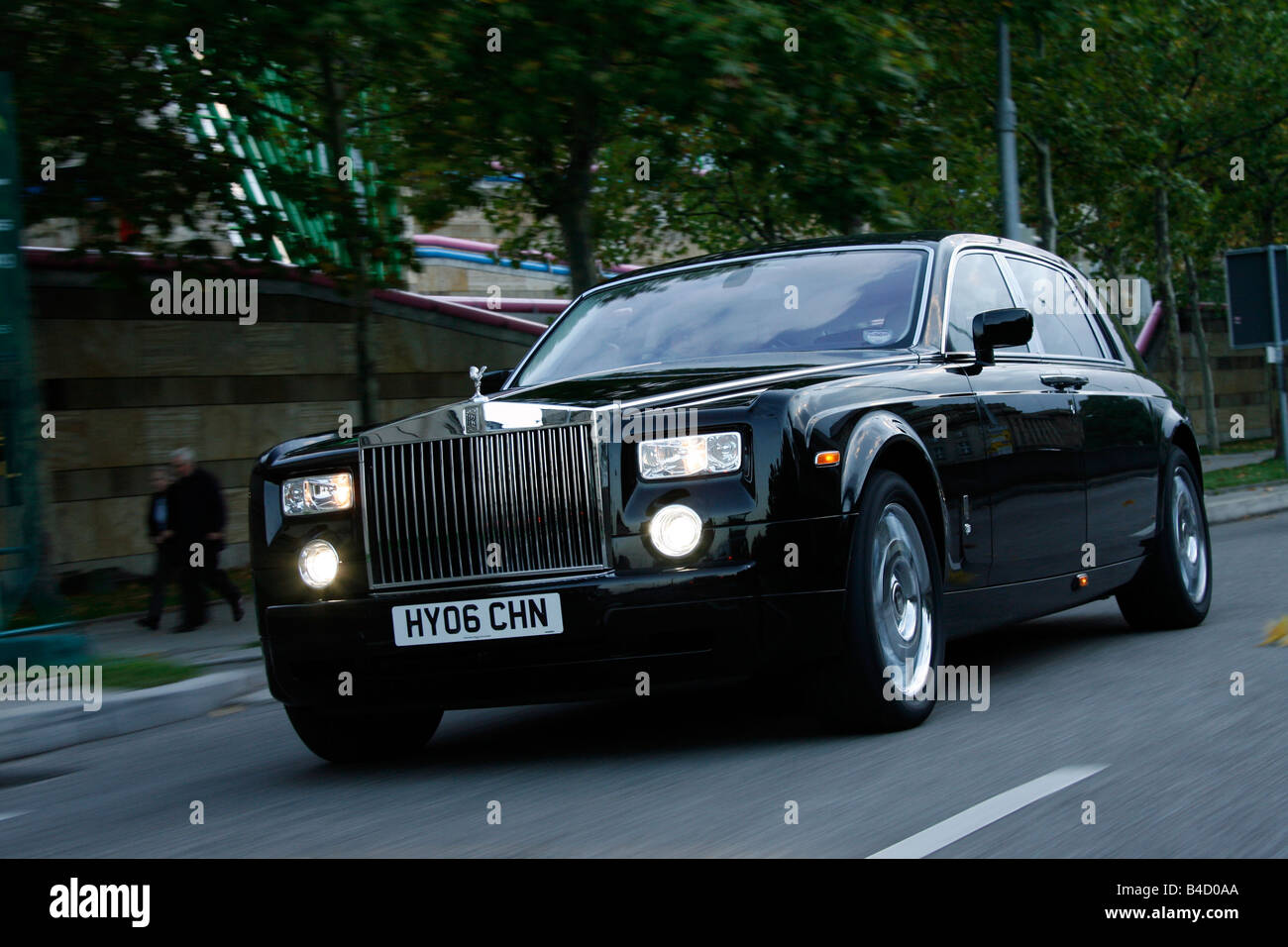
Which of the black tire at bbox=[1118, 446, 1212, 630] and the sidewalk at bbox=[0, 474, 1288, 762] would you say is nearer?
the sidewalk at bbox=[0, 474, 1288, 762]

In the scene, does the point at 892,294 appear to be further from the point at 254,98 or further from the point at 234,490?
the point at 234,490

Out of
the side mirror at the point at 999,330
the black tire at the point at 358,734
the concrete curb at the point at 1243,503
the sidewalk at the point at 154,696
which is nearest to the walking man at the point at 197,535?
the sidewalk at the point at 154,696

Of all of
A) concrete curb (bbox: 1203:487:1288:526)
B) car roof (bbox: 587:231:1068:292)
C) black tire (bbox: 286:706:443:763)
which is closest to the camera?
black tire (bbox: 286:706:443:763)

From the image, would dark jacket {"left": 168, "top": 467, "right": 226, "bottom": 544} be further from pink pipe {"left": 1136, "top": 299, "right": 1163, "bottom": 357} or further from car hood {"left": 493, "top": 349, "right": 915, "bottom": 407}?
pink pipe {"left": 1136, "top": 299, "right": 1163, "bottom": 357}

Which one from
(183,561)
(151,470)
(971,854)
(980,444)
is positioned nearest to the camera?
(971,854)

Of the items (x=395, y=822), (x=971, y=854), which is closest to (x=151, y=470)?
(x=395, y=822)

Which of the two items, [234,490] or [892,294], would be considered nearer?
[892,294]

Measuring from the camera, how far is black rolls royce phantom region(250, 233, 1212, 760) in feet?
17.6

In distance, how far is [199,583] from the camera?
1388 centimetres

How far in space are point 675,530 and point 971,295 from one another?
8.31 feet

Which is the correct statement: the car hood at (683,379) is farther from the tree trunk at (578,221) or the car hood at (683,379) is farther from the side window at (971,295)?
the tree trunk at (578,221)

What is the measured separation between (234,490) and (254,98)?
565 cm

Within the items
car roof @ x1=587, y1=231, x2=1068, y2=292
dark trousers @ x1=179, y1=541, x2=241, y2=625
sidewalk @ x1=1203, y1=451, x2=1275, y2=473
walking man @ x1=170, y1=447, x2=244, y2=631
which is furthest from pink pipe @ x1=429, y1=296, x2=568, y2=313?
car roof @ x1=587, y1=231, x2=1068, y2=292
